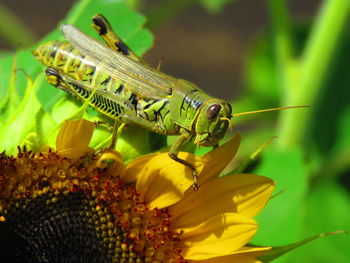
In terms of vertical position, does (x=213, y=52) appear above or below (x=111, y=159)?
above

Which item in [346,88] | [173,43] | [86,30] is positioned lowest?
[86,30]

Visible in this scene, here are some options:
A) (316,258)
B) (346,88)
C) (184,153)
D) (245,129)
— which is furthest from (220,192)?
(245,129)

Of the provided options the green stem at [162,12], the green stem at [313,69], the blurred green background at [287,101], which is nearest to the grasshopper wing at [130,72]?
the blurred green background at [287,101]

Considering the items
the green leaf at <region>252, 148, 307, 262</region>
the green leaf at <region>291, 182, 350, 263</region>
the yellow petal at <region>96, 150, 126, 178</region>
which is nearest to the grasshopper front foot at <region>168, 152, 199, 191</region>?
the yellow petal at <region>96, 150, 126, 178</region>

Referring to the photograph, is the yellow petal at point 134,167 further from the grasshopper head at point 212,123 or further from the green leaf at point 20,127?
the green leaf at point 20,127

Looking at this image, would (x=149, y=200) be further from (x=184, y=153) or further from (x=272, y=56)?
(x=272, y=56)

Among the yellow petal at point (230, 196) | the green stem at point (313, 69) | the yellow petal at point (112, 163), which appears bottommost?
the yellow petal at point (112, 163)

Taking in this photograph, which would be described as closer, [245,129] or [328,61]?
[328,61]
